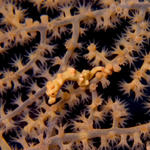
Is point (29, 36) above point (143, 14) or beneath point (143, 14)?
beneath

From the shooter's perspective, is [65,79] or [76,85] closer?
[65,79]

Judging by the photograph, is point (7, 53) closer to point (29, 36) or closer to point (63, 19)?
point (29, 36)

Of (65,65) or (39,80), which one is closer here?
(65,65)

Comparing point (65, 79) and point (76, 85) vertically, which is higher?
point (65, 79)

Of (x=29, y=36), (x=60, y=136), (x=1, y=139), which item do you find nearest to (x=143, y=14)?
(x=29, y=36)

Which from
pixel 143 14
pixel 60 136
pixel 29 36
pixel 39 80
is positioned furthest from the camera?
pixel 39 80

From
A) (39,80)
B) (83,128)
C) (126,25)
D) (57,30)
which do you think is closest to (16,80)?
(39,80)

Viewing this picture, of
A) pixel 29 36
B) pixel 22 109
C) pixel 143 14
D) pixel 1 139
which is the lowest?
pixel 1 139

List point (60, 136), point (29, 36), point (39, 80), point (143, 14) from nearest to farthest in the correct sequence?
point (60, 136), point (143, 14), point (29, 36), point (39, 80)

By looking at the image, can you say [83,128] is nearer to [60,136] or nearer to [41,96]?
[60,136]
